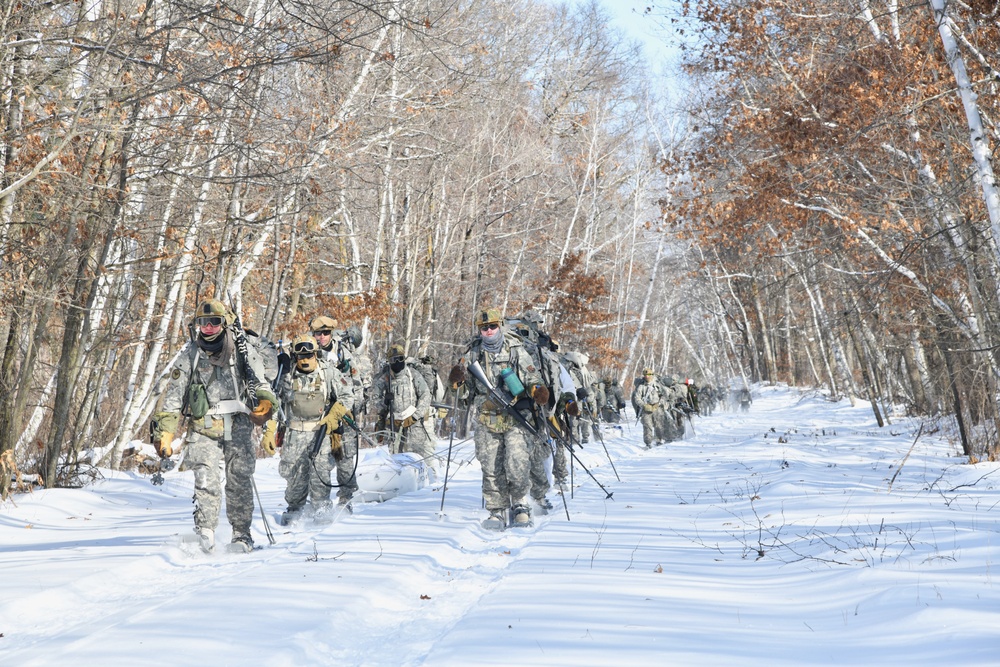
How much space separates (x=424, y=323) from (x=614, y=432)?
7904 mm

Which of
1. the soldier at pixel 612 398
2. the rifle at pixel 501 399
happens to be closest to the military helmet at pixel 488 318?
the rifle at pixel 501 399

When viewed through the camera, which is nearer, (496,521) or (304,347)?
(496,521)

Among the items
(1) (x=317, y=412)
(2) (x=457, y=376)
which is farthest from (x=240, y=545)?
(2) (x=457, y=376)

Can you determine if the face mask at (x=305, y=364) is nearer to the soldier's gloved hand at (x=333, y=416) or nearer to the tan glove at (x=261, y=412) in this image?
the soldier's gloved hand at (x=333, y=416)

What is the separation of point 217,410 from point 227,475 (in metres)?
0.66

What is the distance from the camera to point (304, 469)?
30.2ft

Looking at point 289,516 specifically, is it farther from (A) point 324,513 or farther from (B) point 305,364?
(B) point 305,364

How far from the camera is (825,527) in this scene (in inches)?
285

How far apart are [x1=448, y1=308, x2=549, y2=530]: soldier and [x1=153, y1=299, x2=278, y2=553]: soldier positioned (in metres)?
2.13

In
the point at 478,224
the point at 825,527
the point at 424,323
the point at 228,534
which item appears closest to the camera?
the point at 825,527

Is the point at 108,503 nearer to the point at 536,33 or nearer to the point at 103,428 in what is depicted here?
the point at 103,428

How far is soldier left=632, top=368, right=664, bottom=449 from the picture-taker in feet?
71.7

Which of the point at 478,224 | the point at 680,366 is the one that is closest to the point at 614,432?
the point at 478,224

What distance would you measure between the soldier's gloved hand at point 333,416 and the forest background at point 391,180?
178 cm
